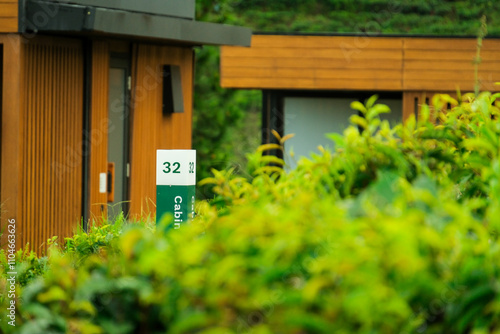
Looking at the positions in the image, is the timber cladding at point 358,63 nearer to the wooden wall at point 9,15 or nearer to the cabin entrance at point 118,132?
the cabin entrance at point 118,132

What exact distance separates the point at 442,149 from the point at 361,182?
1.20 ft

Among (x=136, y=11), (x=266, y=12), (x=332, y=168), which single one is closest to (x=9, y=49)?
(x=136, y=11)

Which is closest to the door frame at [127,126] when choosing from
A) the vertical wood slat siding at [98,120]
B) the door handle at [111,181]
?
the door handle at [111,181]

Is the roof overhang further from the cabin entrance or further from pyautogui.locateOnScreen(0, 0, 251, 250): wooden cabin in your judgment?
the cabin entrance

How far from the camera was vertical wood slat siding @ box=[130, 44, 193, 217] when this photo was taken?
10305 mm

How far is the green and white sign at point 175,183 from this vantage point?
5.25 m

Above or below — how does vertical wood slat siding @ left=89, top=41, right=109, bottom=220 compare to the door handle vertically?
above

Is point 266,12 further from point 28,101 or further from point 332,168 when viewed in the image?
point 332,168

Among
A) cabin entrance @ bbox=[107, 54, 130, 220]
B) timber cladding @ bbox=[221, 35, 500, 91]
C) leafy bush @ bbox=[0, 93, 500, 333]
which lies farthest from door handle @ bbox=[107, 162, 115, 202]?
leafy bush @ bbox=[0, 93, 500, 333]

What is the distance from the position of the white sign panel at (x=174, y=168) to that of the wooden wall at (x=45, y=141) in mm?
3511

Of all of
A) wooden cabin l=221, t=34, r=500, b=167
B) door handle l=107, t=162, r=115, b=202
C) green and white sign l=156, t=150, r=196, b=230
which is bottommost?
door handle l=107, t=162, r=115, b=202

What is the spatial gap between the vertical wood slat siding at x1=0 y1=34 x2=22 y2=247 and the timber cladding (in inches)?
239

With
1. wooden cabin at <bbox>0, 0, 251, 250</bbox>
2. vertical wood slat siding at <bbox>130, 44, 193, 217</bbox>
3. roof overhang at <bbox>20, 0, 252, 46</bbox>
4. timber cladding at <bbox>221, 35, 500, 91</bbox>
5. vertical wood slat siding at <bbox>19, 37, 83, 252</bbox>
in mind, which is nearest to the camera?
roof overhang at <bbox>20, 0, 252, 46</bbox>

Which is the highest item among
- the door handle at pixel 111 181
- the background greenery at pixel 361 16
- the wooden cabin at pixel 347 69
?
the background greenery at pixel 361 16
